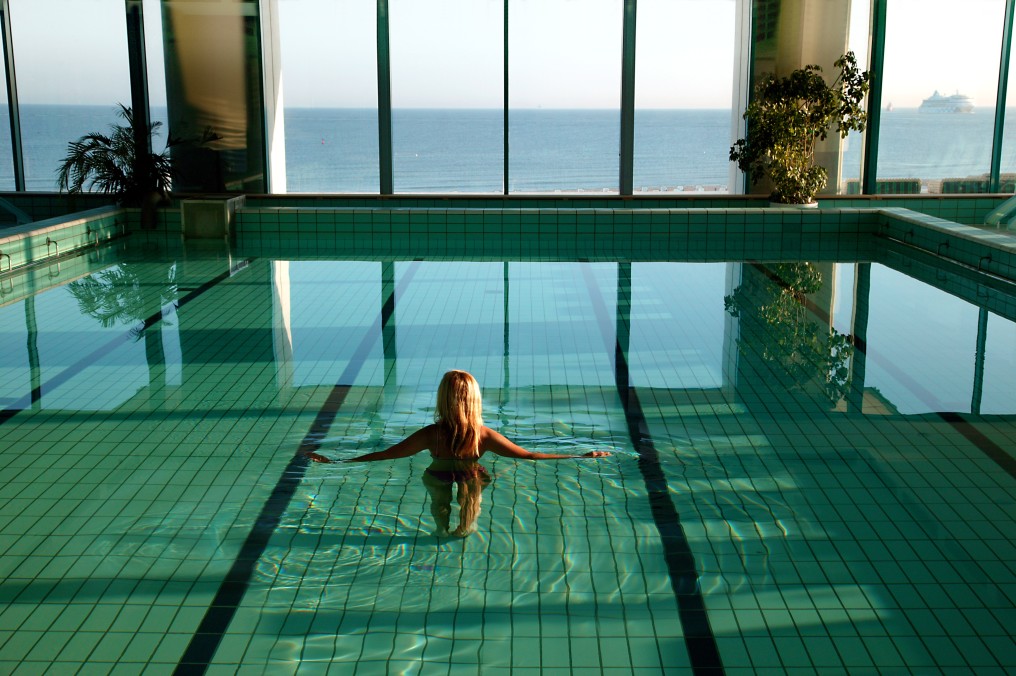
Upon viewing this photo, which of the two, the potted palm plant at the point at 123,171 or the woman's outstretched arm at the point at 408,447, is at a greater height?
the potted palm plant at the point at 123,171

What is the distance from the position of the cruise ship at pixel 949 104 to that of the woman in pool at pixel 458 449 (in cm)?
3276

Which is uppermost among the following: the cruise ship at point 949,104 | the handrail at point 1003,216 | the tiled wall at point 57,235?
the cruise ship at point 949,104

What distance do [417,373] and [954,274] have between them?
4.68 metres

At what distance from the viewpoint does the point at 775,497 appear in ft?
10.8

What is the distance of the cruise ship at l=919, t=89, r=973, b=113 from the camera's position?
34219 millimetres

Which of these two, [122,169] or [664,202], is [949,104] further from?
[122,169]

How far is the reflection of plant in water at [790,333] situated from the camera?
188 inches

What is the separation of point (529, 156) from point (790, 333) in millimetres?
39883

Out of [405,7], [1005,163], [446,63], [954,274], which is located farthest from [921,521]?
[405,7]

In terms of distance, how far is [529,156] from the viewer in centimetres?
4462

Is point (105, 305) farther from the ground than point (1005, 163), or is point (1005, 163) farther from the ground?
point (1005, 163)

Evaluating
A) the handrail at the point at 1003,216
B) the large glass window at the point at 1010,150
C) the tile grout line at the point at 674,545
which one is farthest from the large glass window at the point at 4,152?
the tile grout line at the point at 674,545

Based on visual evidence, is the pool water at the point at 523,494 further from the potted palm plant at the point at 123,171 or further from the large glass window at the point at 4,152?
the large glass window at the point at 4,152

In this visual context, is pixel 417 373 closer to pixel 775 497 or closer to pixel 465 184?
pixel 775 497
